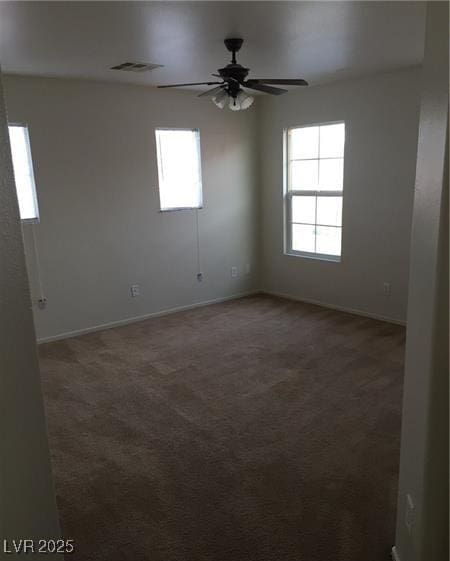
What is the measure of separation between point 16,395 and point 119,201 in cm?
391

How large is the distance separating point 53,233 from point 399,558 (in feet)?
13.1

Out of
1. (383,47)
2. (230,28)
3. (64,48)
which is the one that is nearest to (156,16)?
(230,28)

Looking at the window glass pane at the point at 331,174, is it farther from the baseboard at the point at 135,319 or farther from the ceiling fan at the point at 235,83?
the ceiling fan at the point at 235,83

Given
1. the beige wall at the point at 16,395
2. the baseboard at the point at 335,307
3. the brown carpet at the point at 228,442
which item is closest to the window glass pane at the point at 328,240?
the baseboard at the point at 335,307

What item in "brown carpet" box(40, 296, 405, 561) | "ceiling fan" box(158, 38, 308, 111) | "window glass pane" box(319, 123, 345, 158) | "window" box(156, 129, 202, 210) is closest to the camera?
"brown carpet" box(40, 296, 405, 561)

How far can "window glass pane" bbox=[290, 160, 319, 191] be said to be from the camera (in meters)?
5.49

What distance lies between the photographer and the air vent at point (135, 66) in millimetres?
3805

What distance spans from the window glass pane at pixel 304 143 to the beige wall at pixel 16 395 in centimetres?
467

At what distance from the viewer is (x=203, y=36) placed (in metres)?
3.03

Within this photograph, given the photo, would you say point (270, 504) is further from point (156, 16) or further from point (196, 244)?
point (196, 244)

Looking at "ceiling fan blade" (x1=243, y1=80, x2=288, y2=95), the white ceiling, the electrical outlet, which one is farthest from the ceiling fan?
the electrical outlet

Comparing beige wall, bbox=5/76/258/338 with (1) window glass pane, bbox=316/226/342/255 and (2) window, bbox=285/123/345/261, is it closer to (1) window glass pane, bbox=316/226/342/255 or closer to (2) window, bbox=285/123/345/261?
(2) window, bbox=285/123/345/261

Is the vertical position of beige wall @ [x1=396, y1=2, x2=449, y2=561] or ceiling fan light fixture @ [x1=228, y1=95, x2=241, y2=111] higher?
ceiling fan light fixture @ [x1=228, y1=95, x2=241, y2=111]

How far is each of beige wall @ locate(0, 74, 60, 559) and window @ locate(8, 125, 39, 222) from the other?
3289mm
